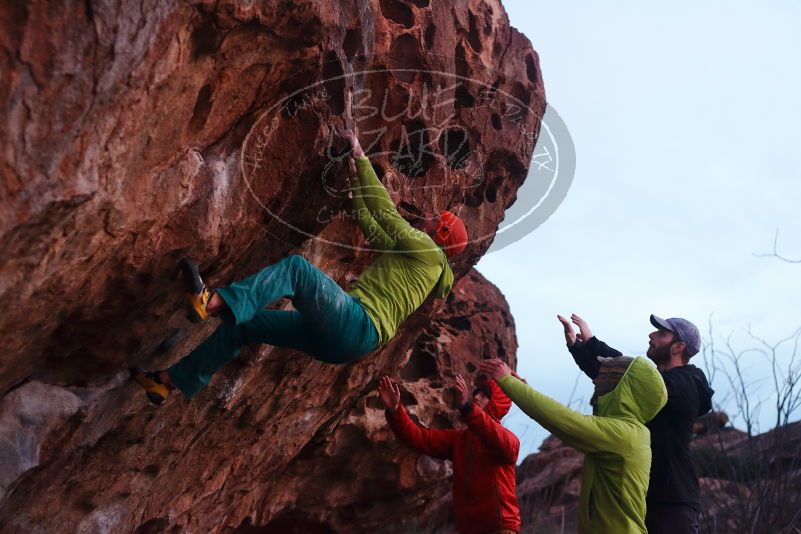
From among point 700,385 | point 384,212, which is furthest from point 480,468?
point 384,212

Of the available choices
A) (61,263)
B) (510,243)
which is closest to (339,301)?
(61,263)

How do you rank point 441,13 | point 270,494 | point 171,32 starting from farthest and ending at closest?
1. point 270,494
2. point 441,13
3. point 171,32

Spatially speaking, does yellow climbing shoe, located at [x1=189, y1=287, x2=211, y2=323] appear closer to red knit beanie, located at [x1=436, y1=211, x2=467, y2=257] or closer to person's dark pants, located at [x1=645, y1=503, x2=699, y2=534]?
red knit beanie, located at [x1=436, y1=211, x2=467, y2=257]

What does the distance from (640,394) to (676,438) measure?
0.68m

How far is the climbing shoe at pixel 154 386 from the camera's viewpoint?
4.76 meters

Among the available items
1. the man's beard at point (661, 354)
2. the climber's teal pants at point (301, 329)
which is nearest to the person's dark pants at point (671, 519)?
the man's beard at point (661, 354)

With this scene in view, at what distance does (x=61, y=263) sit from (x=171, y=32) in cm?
122

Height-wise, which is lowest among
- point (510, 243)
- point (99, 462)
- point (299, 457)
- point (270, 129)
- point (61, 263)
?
point (99, 462)

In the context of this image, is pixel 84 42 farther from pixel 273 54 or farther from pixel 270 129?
pixel 270 129

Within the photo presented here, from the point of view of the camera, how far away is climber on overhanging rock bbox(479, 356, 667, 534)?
4898 millimetres

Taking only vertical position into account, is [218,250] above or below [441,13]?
below

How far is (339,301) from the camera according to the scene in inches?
185

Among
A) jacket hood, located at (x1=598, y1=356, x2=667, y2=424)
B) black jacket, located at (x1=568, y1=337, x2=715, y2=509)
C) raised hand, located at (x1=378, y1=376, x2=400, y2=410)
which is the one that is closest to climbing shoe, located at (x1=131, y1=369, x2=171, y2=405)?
raised hand, located at (x1=378, y1=376, x2=400, y2=410)

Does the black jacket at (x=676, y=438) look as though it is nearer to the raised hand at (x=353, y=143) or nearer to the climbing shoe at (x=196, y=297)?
the raised hand at (x=353, y=143)
